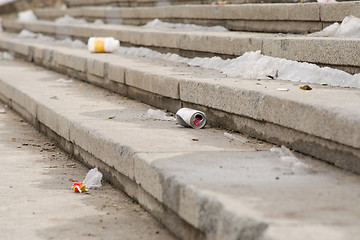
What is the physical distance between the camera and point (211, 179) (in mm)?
2652

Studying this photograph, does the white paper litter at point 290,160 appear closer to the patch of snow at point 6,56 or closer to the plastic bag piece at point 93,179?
the plastic bag piece at point 93,179

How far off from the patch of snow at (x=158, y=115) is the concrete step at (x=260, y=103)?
0.14m

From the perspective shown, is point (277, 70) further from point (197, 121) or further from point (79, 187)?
point (79, 187)

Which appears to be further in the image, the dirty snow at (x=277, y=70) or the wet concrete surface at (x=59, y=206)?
the dirty snow at (x=277, y=70)

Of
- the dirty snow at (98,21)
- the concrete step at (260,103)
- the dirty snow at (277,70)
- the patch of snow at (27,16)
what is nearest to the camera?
the concrete step at (260,103)

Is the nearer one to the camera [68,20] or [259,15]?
[259,15]

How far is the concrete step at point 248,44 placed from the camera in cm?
397

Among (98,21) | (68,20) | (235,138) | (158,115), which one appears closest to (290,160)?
(235,138)

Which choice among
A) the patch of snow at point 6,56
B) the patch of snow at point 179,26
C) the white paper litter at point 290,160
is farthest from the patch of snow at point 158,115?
the patch of snow at point 6,56

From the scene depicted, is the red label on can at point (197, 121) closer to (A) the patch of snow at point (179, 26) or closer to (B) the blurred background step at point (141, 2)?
(B) the blurred background step at point (141, 2)

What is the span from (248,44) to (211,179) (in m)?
2.57

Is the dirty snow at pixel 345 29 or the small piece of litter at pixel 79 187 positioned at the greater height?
the dirty snow at pixel 345 29

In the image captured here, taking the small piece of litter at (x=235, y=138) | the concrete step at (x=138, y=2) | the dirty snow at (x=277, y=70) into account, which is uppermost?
the concrete step at (x=138, y=2)

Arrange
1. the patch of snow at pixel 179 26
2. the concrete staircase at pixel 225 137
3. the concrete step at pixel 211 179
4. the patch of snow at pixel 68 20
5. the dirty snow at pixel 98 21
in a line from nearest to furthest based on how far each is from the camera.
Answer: the concrete step at pixel 211 179
the concrete staircase at pixel 225 137
the patch of snow at pixel 179 26
the dirty snow at pixel 98 21
the patch of snow at pixel 68 20
